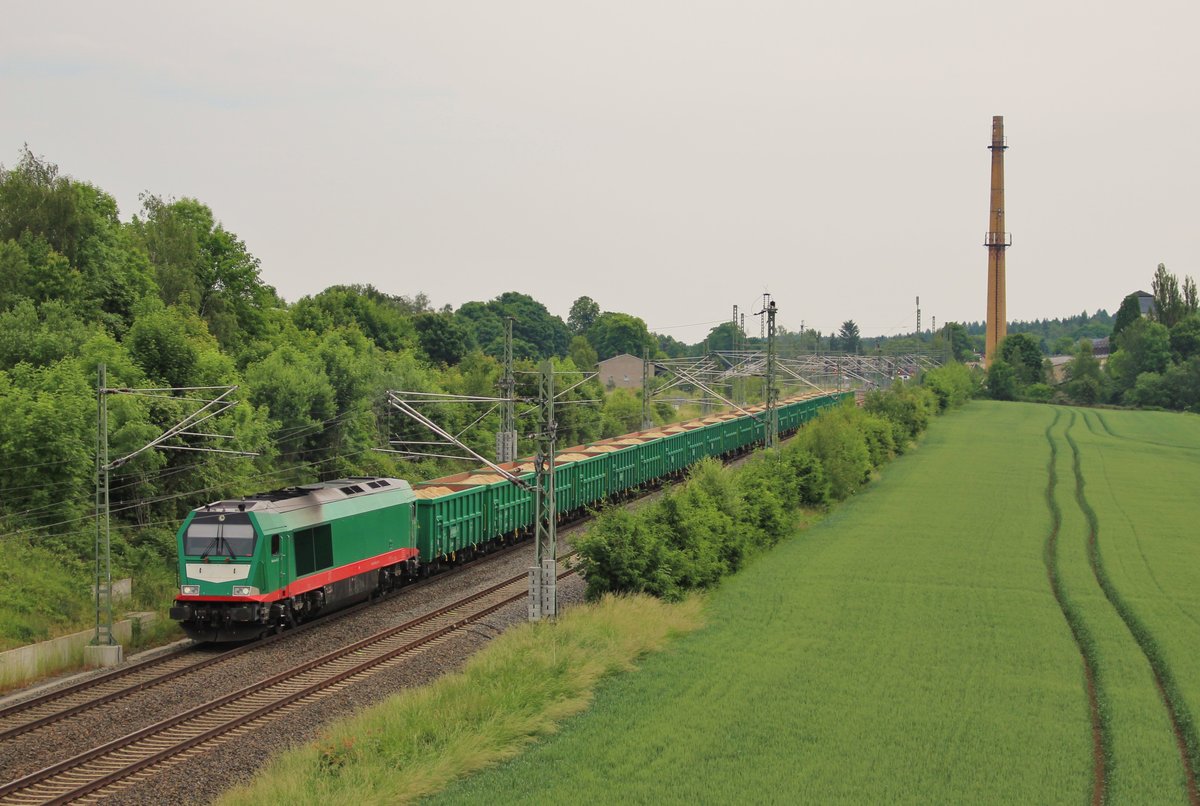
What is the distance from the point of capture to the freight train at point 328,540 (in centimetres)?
2625

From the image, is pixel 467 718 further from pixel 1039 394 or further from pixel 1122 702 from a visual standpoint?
pixel 1039 394

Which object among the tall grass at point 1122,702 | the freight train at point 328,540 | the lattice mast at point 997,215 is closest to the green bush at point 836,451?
the tall grass at point 1122,702

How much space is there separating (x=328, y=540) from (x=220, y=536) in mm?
3297

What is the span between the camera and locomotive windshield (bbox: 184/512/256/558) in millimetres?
26125

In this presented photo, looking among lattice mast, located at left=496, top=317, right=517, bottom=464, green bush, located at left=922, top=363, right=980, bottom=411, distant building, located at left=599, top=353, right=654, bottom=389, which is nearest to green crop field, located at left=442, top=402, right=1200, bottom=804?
lattice mast, located at left=496, top=317, right=517, bottom=464

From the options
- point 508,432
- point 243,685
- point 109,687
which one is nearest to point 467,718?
point 243,685

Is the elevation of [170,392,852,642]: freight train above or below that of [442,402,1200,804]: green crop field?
above

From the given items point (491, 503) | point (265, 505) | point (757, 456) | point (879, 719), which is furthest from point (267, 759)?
point (757, 456)

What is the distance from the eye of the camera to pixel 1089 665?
25844 mm

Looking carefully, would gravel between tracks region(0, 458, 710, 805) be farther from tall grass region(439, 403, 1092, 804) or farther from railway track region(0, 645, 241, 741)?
tall grass region(439, 403, 1092, 804)

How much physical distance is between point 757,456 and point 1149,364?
94177mm

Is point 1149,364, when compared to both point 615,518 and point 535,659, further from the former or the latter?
point 535,659

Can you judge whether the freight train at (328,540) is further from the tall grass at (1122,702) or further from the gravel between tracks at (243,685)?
the tall grass at (1122,702)

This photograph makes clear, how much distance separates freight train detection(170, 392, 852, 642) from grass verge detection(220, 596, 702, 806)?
18.5ft
